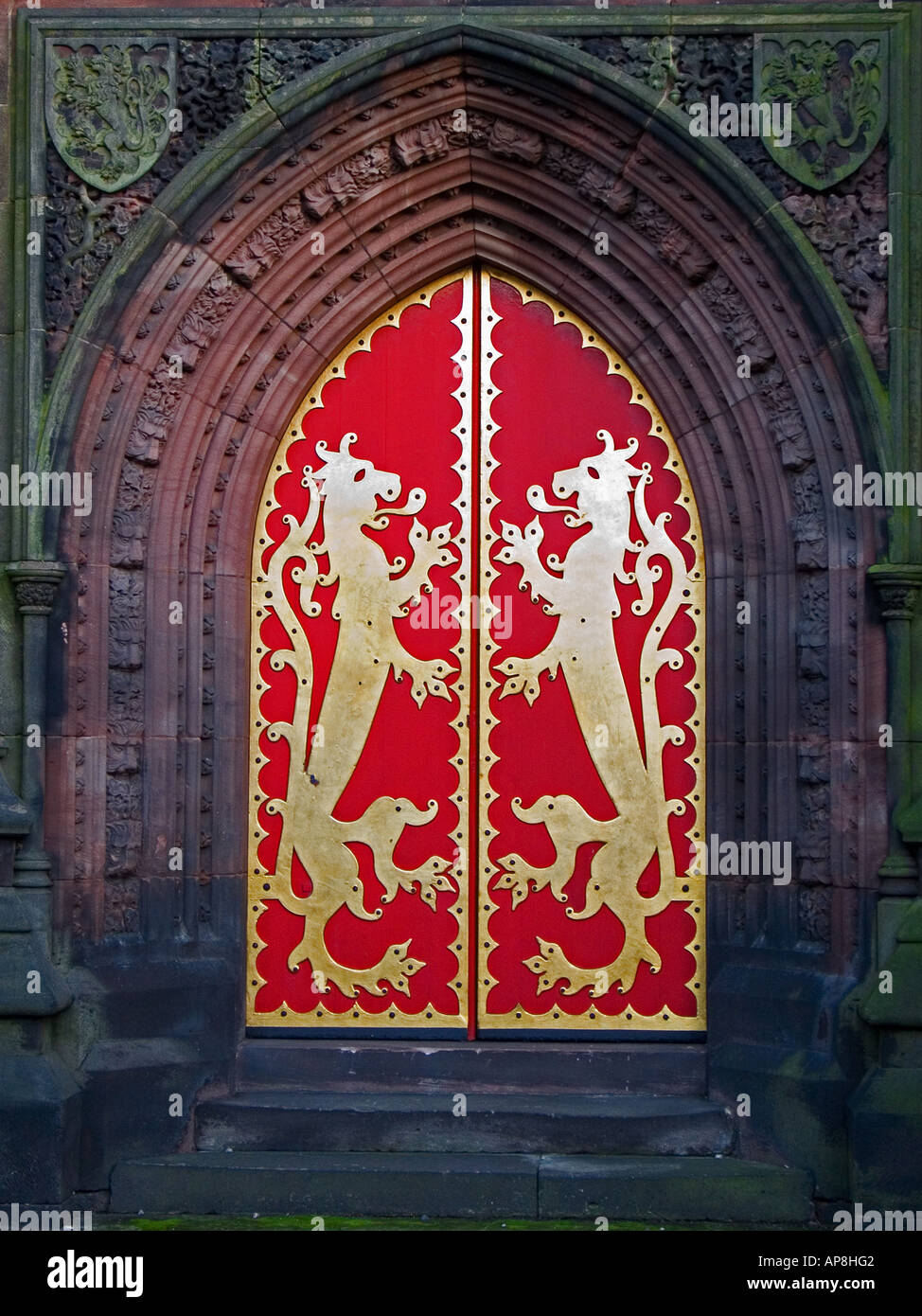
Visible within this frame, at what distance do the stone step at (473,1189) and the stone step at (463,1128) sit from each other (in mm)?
155

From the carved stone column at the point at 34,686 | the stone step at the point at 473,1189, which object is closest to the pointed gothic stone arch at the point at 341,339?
the carved stone column at the point at 34,686

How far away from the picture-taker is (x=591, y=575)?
25.8 feet

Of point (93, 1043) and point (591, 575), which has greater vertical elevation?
point (591, 575)

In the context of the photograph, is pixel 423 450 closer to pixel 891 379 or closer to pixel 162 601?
pixel 162 601

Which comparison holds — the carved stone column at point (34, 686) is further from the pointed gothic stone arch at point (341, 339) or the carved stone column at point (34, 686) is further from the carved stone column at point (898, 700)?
the carved stone column at point (898, 700)

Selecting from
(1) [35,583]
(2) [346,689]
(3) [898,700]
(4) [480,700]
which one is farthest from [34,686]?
(3) [898,700]

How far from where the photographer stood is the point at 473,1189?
7.09 m

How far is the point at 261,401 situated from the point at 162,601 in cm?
105

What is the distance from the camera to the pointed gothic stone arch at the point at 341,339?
7.30 meters

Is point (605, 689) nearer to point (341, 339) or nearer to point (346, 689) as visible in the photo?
point (346, 689)

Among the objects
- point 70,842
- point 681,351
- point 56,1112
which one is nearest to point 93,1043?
point 56,1112

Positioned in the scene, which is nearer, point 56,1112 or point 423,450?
point 56,1112

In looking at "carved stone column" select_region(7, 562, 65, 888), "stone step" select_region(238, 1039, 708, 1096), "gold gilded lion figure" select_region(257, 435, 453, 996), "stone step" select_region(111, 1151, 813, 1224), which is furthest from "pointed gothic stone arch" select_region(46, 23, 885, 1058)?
"stone step" select_region(111, 1151, 813, 1224)

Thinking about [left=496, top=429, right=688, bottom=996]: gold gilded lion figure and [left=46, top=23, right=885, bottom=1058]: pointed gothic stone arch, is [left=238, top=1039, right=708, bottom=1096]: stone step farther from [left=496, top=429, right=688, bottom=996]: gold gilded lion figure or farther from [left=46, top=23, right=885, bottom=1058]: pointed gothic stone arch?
[left=46, top=23, right=885, bottom=1058]: pointed gothic stone arch
